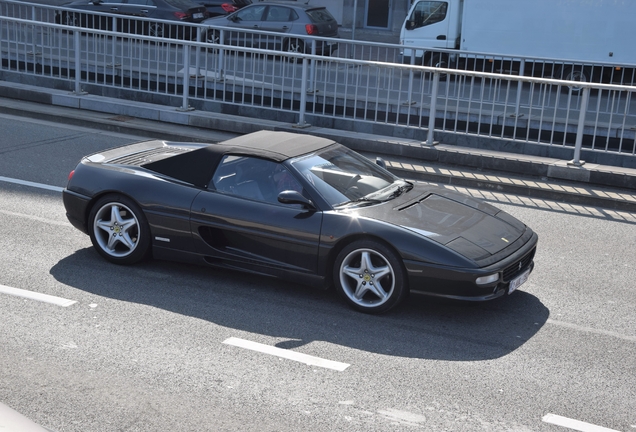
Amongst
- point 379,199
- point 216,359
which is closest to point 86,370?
point 216,359

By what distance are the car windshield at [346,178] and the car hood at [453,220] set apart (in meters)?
0.15

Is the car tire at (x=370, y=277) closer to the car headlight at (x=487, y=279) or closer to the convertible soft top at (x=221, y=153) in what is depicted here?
the car headlight at (x=487, y=279)

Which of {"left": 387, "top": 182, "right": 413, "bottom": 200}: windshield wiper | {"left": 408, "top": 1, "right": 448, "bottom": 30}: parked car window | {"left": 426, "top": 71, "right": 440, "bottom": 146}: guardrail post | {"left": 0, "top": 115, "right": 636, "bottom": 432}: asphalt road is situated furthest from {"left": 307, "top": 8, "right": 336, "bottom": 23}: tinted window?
{"left": 387, "top": 182, "right": 413, "bottom": 200}: windshield wiper

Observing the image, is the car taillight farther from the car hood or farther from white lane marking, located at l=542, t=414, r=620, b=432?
white lane marking, located at l=542, t=414, r=620, b=432

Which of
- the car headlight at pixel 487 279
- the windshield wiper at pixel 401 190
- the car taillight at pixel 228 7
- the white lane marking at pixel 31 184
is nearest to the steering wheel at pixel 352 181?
the windshield wiper at pixel 401 190

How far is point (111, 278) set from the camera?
734 cm

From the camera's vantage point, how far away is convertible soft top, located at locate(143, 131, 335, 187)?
288 inches

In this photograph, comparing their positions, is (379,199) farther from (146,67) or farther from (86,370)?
(146,67)

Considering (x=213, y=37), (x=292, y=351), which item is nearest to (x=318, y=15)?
(x=213, y=37)

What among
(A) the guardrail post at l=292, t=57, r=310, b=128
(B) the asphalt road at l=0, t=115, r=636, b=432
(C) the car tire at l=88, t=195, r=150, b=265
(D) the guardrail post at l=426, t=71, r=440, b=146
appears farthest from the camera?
(A) the guardrail post at l=292, t=57, r=310, b=128

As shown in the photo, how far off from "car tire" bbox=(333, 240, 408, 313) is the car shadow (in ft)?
0.38

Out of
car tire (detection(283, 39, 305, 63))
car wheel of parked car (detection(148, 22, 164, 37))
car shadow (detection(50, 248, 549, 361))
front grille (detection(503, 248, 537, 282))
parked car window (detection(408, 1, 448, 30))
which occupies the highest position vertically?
parked car window (detection(408, 1, 448, 30))

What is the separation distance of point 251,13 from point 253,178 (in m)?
18.0

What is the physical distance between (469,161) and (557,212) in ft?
6.26
